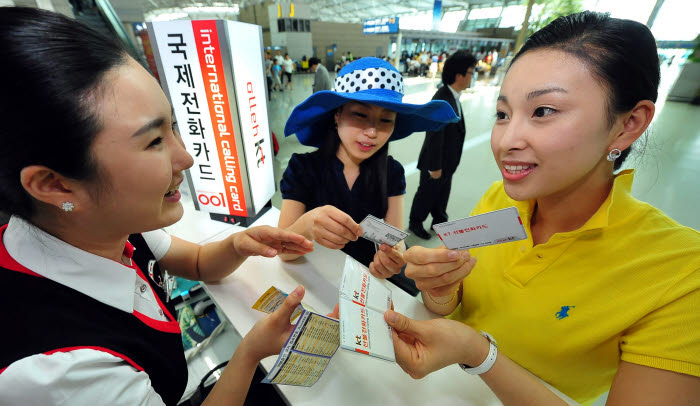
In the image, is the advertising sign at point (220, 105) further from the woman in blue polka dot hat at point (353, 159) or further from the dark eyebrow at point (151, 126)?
the dark eyebrow at point (151, 126)

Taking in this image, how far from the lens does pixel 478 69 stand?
11641 millimetres

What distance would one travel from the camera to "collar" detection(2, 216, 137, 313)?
21.5 inches

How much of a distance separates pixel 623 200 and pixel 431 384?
0.70 meters

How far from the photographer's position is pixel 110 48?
1.82ft

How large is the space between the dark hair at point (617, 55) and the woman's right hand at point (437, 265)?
0.45 meters

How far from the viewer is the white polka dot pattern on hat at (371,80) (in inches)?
42.7

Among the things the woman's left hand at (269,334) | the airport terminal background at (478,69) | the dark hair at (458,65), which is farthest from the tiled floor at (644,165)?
the dark hair at (458,65)

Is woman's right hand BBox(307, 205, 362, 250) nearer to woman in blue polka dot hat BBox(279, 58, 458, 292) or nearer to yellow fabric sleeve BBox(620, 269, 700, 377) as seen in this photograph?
woman in blue polka dot hat BBox(279, 58, 458, 292)

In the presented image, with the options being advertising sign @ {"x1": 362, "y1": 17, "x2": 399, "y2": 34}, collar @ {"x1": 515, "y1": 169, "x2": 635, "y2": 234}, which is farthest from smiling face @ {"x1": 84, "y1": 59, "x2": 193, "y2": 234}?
advertising sign @ {"x1": 362, "y1": 17, "x2": 399, "y2": 34}

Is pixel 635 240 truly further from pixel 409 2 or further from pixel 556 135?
pixel 409 2

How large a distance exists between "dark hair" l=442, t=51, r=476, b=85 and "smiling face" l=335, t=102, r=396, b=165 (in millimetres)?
1934

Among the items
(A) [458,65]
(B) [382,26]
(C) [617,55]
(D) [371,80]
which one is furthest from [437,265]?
(B) [382,26]

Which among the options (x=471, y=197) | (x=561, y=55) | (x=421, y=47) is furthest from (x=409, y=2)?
(x=561, y=55)

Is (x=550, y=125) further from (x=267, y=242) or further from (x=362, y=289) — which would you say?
(x=267, y=242)
